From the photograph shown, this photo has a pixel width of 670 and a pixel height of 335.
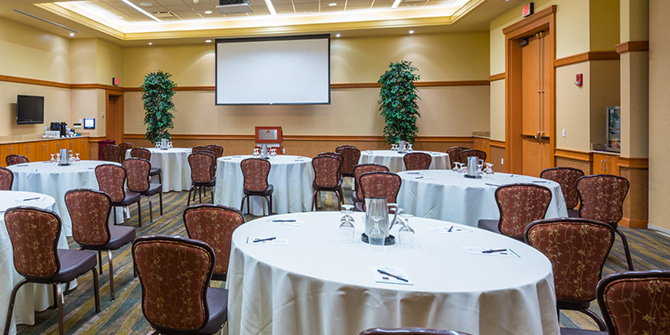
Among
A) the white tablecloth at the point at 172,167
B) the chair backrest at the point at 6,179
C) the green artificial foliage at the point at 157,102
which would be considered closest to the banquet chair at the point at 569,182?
the chair backrest at the point at 6,179

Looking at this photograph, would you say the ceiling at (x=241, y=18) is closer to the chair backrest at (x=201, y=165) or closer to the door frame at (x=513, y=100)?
the door frame at (x=513, y=100)

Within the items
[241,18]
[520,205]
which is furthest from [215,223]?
[241,18]

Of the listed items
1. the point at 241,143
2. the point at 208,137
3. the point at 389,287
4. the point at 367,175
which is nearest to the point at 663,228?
the point at 367,175

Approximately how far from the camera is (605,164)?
579 cm

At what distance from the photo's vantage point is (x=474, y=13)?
28.7 feet

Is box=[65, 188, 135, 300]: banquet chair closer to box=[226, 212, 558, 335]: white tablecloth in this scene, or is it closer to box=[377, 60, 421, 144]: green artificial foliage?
box=[226, 212, 558, 335]: white tablecloth

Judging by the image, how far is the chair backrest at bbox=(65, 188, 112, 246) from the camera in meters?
3.22

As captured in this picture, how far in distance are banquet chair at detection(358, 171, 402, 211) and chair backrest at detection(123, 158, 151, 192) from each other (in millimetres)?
3258

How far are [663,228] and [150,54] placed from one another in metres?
12.4

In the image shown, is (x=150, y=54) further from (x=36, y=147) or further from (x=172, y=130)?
(x=36, y=147)

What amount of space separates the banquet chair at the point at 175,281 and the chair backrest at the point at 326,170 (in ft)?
13.8

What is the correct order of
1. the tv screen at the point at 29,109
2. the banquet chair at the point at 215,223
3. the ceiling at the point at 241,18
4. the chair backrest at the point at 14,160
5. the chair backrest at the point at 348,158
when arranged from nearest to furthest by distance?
the banquet chair at the point at 215,223 → the chair backrest at the point at 14,160 → the chair backrest at the point at 348,158 → the ceiling at the point at 241,18 → the tv screen at the point at 29,109

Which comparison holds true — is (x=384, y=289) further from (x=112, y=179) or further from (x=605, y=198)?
(x=112, y=179)

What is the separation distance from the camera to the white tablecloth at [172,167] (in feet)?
27.4
